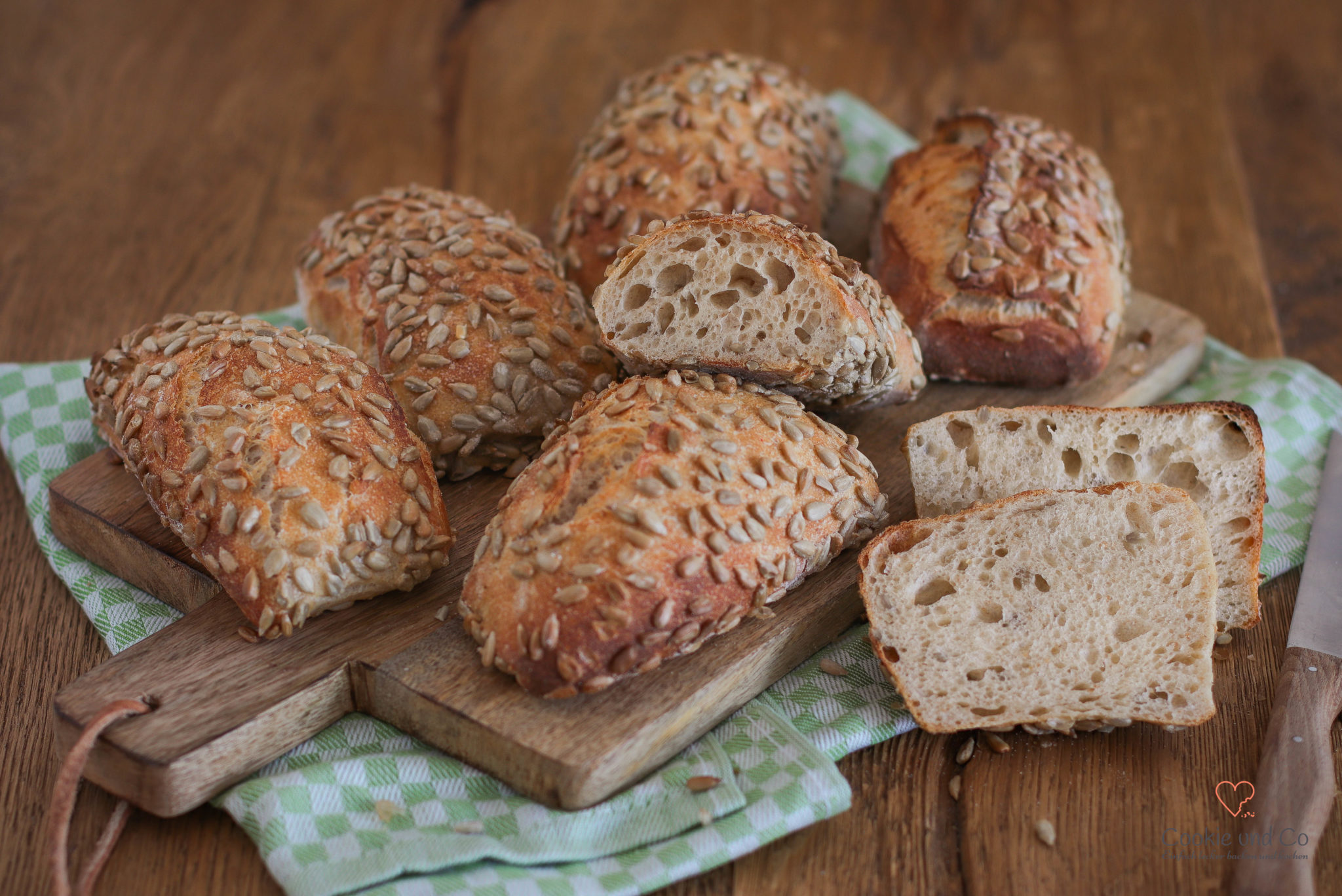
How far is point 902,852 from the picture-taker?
95.7 inches

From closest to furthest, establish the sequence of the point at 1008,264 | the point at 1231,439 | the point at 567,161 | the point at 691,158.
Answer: the point at 1231,439
the point at 1008,264
the point at 691,158
the point at 567,161

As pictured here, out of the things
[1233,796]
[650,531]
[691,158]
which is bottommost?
[1233,796]

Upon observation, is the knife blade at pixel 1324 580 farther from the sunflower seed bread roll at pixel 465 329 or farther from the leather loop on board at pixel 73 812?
the leather loop on board at pixel 73 812

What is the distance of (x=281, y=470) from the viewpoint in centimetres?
256

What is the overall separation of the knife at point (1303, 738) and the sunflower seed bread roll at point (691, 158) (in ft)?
5.43

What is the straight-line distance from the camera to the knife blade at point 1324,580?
9.15 feet

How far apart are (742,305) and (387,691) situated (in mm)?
1101

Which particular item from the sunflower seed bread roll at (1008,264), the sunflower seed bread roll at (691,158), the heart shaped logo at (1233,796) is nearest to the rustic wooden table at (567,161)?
the heart shaped logo at (1233,796)

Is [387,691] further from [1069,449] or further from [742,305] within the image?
[1069,449]

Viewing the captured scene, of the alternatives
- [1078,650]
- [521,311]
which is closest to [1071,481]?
[1078,650]

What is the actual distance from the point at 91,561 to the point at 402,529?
0.97 meters

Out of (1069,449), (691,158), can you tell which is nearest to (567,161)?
(691,158)

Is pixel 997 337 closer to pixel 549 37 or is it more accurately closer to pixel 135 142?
pixel 549 37

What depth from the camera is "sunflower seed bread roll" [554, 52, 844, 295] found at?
11.5 ft
